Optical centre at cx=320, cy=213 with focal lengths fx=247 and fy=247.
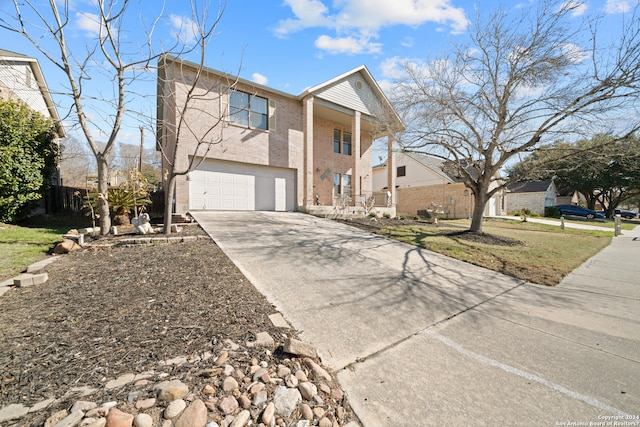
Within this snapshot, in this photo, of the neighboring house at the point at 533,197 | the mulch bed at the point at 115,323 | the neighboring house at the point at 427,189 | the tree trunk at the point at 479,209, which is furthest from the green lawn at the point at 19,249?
the neighboring house at the point at 533,197

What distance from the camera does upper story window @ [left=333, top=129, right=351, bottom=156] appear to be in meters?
16.8

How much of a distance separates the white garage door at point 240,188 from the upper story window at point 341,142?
4525 mm

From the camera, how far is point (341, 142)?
16969 millimetres

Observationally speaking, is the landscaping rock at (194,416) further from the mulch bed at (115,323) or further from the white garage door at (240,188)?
the white garage door at (240,188)

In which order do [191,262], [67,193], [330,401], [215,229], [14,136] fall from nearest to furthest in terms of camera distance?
[330,401]
[191,262]
[215,229]
[14,136]
[67,193]

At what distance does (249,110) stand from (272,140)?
1786 millimetres

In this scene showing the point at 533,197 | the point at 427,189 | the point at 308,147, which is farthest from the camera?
the point at 533,197

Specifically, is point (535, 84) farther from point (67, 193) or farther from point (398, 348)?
point (67, 193)

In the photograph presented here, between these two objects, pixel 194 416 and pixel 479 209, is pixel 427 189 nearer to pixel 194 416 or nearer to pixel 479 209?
pixel 479 209

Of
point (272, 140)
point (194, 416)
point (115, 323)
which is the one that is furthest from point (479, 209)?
point (115, 323)

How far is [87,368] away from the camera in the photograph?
1.81 metres

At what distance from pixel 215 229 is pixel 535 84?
36.8 ft

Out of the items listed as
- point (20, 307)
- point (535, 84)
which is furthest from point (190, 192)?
point (535, 84)

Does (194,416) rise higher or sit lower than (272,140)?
lower
